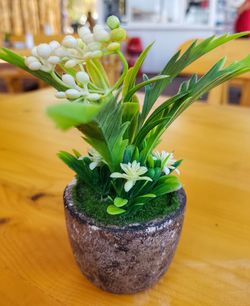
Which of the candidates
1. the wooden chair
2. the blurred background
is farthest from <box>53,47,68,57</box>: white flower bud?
the blurred background

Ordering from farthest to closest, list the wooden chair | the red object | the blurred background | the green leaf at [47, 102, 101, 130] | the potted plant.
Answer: the blurred background, the red object, the wooden chair, the potted plant, the green leaf at [47, 102, 101, 130]

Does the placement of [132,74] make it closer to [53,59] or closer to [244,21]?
[53,59]

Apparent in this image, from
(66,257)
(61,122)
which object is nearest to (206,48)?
(61,122)

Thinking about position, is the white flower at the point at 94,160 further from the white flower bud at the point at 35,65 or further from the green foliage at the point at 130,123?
the white flower bud at the point at 35,65

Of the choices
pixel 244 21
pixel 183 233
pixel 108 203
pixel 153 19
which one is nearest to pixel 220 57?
pixel 183 233

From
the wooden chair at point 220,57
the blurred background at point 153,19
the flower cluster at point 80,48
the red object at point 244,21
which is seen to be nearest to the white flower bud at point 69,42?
the flower cluster at point 80,48

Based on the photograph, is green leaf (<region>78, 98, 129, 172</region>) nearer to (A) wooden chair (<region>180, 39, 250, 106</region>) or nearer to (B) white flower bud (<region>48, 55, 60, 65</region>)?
(B) white flower bud (<region>48, 55, 60, 65</region>)
